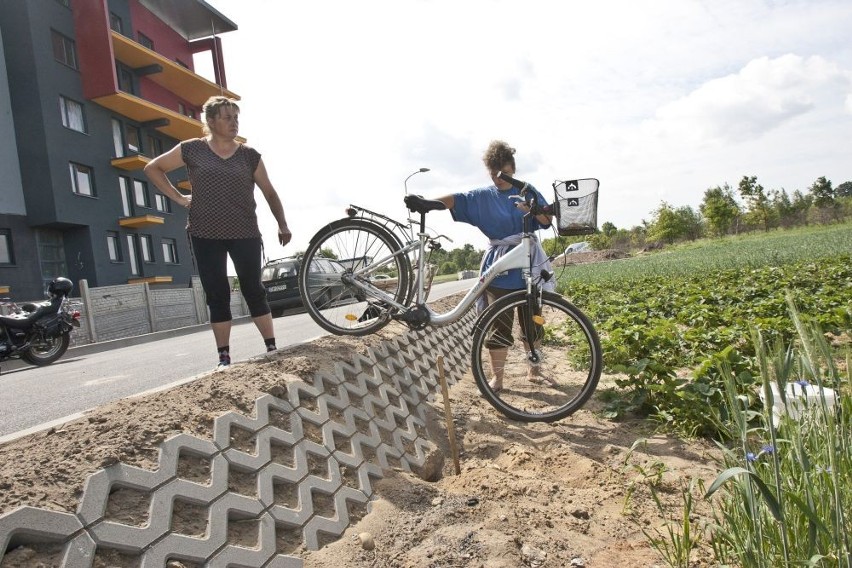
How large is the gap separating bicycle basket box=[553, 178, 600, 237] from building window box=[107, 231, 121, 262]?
23767 millimetres

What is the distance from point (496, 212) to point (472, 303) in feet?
→ 2.73

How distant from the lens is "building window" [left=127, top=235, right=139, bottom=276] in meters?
24.6

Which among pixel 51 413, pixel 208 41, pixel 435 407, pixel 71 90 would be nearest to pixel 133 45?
pixel 71 90

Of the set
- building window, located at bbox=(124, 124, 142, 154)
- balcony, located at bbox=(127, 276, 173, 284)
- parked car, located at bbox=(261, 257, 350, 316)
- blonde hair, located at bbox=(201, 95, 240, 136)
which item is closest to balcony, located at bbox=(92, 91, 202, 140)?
building window, located at bbox=(124, 124, 142, 154)

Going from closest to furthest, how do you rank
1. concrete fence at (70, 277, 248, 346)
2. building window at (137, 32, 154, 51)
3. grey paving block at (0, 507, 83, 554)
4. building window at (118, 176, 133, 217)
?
grey paving block at (0, 507, 83, 554)
concrete fence at (70, 277, 248, 346)
building window at (118, 176, 133, 217)
building window at (137, 32, 154, 51)

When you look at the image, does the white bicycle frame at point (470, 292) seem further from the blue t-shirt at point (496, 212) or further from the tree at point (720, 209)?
the tree at point (720, 209)

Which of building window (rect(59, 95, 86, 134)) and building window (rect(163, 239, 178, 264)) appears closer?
building window (rect(59, 95, 86, 134))

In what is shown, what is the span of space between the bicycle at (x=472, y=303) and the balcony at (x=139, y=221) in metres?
22.4

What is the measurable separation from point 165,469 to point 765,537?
1.95 metres

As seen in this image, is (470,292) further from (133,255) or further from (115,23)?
(115,23)

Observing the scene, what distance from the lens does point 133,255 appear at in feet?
81.7

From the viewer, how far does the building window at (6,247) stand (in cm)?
1911

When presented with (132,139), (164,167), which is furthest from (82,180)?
(164,167)

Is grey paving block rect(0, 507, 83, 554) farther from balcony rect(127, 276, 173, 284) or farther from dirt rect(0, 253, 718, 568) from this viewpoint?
balcony rect(127, 276, 173, 284)
